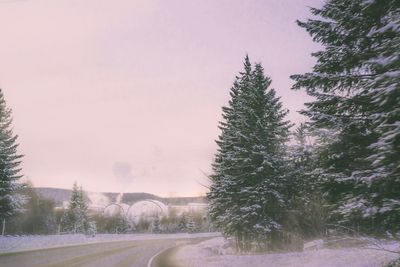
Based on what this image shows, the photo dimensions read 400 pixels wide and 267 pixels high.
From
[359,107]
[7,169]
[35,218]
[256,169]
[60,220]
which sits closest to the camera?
[359,107]

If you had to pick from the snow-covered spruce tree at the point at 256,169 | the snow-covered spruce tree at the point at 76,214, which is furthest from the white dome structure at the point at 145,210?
the snow-covered spruce tree at the point at 256,169

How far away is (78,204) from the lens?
227 ft

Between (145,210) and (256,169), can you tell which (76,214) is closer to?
(145,210)

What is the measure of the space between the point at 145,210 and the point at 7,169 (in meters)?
87.9

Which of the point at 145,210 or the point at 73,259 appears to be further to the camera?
the point at 145,210

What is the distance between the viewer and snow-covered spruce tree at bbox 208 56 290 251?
21.4m

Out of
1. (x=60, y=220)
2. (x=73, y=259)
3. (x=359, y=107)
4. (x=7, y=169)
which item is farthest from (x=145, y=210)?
(x=359, y=107)

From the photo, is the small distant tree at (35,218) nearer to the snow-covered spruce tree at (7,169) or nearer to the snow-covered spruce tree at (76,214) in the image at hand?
the snow-covered spruce tree at (76,214)

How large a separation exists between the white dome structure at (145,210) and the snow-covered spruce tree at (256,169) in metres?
92.8

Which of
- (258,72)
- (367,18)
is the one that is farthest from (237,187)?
(367,18)

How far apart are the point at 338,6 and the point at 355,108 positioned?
9.12 feet

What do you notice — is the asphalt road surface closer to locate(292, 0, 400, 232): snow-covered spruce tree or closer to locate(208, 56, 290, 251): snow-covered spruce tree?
locate(208, 56, 290, 251): snow-covered spruce tree

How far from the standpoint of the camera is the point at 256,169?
2145cm

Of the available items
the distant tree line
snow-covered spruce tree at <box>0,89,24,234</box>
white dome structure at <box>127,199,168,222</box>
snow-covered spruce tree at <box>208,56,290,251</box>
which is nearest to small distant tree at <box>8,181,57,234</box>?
the distant tree line
